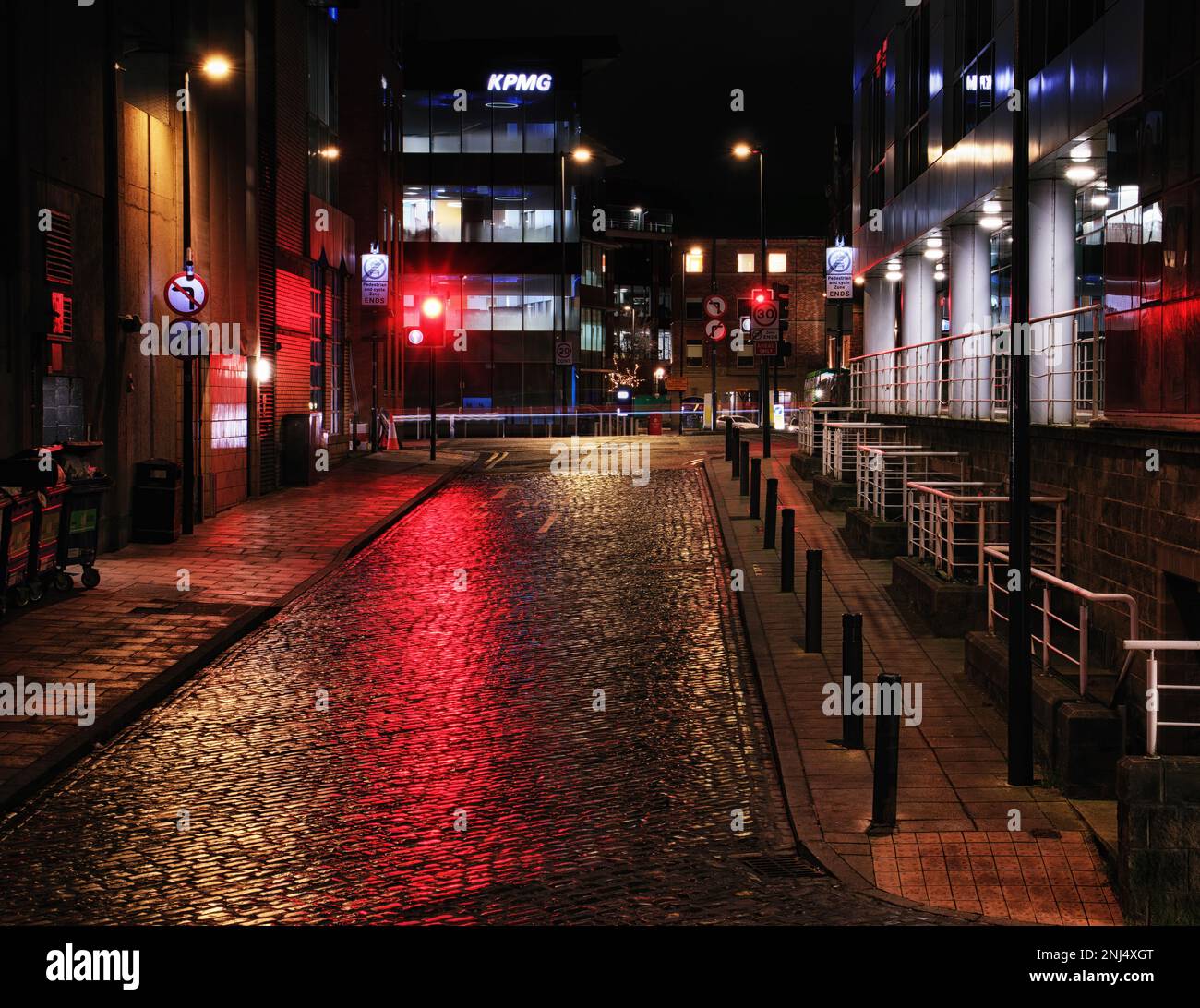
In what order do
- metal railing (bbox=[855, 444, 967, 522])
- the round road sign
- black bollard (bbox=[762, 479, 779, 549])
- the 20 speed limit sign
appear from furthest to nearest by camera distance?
the 20 speed limit sign → the round road sign → black bollard (bbox=[762, 479, 779, 549]) → metal railing (bbox=[855, 444, 967, 522])

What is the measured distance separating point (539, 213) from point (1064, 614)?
180 feet

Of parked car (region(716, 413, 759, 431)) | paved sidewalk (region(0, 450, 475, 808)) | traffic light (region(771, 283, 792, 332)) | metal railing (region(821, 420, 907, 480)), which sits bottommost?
paved sidewalk (region(0, 450, 475, 808))

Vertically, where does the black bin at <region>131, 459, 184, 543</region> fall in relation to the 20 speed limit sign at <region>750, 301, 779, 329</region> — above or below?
below

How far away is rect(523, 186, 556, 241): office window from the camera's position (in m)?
65.0

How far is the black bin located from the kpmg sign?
48.4 m

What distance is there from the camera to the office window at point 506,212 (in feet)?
213

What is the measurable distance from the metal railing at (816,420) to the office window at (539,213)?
118 feet

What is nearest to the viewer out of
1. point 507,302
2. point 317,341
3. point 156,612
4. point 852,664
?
point 852,664

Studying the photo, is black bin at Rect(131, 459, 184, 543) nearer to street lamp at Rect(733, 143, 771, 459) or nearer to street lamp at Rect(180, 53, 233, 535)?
street lamp at Rect(180, 53, 233, 535)

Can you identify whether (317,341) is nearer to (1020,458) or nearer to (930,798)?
(1020,458)

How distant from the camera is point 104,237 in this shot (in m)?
18.6

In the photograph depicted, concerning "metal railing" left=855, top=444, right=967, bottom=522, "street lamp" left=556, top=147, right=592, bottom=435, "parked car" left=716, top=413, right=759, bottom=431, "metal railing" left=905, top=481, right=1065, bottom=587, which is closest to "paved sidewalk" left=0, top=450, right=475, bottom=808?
"metal railing" left=905, top=481, right=1065, bottom=587

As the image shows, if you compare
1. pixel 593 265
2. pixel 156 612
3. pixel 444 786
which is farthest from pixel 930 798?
pixel 593 265

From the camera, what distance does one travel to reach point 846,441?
951 inches
